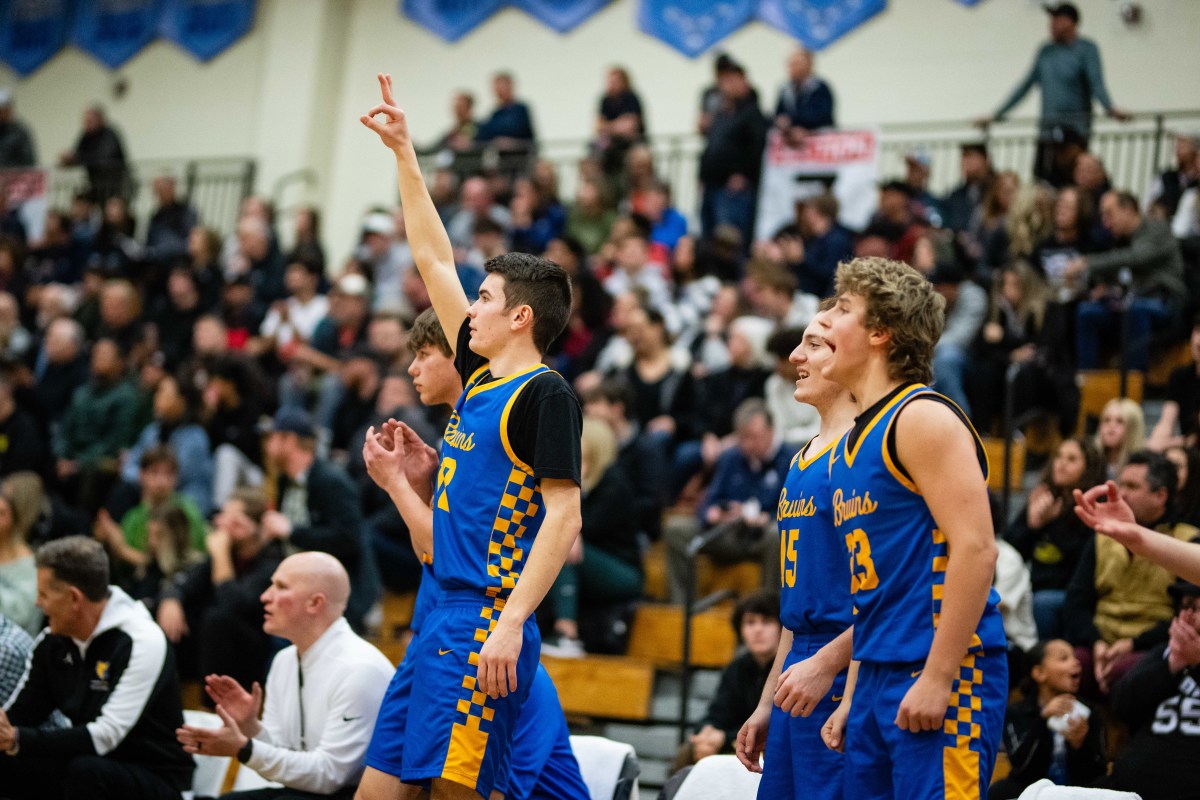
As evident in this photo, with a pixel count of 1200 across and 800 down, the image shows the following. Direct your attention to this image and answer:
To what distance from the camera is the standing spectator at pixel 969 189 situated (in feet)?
37.0

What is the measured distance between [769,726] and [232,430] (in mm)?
6653

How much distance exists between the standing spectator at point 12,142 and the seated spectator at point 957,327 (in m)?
11.0

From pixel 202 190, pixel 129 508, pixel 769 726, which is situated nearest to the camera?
pixel 769 726

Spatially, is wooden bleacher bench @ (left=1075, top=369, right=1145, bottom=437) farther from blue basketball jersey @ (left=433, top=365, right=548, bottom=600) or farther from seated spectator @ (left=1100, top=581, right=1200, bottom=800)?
blue basketball jersey @ (left=433, top=365, right=548, bottom=600)

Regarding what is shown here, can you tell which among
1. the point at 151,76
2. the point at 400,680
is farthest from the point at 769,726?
the point at 151,76

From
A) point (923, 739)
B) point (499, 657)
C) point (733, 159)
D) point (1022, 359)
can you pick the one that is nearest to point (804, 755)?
point (923, 739)

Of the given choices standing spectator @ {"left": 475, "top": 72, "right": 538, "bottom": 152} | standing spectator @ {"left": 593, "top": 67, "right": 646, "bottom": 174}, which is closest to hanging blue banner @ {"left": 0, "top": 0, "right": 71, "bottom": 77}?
standing spectator @ {"left": 475, "top": 72, "right": 538, "bottom": 152}

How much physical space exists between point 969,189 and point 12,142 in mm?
10661

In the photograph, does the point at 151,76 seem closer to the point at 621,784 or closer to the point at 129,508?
the point at 129,508

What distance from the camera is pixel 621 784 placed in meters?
4.68

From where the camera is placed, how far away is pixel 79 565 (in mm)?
5164

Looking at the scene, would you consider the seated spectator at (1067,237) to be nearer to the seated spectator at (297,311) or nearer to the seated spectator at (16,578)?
the seated spectator at (297,311)

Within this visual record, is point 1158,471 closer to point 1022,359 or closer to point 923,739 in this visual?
point 1022,359

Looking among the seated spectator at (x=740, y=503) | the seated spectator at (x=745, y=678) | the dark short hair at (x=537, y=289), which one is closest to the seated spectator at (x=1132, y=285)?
the seated spectator at (x=740, y=503)
